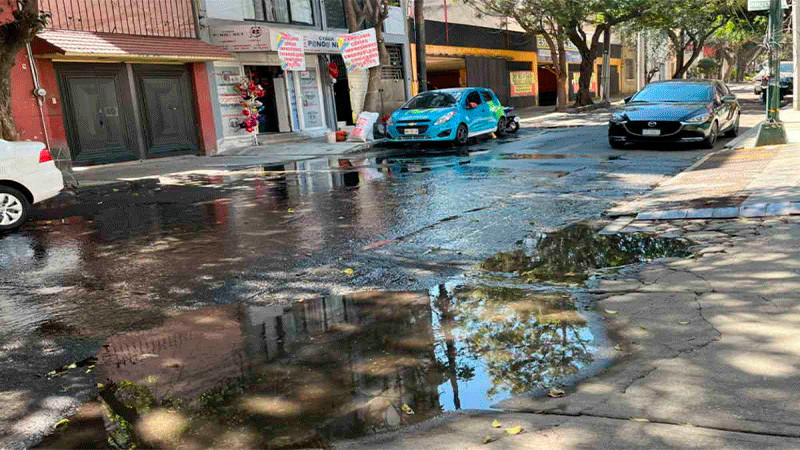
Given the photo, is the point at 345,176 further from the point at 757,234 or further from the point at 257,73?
the point at 257,73

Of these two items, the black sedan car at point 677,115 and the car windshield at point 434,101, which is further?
the car windshield at point 434,101

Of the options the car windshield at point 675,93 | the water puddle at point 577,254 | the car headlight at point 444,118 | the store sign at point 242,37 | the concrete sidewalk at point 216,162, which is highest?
the store sign at point 242,37

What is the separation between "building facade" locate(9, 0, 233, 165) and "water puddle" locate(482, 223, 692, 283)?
1238cm

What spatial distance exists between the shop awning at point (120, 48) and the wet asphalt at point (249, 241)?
4.57 meters

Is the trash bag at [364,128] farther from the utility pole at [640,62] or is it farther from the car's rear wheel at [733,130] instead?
the utility pole at [640,62]

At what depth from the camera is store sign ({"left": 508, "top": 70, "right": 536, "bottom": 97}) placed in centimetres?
4101

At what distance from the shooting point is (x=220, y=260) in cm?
716

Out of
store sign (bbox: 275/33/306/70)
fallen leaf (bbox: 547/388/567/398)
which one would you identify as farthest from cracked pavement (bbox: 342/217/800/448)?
store sign (bbox: 275/33/306/70)

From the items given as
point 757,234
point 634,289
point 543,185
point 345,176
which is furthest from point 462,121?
point 634,289

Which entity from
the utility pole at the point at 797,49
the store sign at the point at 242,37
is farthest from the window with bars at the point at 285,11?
the utility pole at the point at 797,49

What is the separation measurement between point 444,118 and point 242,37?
714 cm

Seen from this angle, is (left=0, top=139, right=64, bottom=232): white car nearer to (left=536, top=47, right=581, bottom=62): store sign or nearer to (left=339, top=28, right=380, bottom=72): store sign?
(left=339, top=28, right=380, bottom=72): store sign

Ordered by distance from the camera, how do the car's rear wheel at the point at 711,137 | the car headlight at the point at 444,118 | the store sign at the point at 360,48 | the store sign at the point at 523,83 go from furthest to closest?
the store sign at the point at 523,83 < the store sign at the point at 360,48 < the car headlight at the point at 444,118 < the car's rear wheel at the point at 711,137

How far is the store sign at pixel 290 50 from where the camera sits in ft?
69.5
